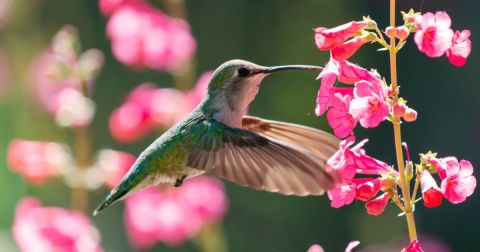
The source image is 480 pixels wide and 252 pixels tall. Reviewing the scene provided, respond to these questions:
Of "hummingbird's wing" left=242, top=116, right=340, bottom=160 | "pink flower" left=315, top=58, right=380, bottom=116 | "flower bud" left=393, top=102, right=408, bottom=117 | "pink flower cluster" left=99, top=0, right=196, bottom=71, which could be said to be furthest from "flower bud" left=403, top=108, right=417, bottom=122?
"pink flower cluster" left=99, top=0, right=196, bottom=71

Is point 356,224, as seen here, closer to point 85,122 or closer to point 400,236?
point 400,236

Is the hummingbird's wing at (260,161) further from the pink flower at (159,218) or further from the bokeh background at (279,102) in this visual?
the bokeh background at (279,102)

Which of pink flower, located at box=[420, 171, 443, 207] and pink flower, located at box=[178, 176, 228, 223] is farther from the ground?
pink flower, located at box=[420, 171, 443, 207]

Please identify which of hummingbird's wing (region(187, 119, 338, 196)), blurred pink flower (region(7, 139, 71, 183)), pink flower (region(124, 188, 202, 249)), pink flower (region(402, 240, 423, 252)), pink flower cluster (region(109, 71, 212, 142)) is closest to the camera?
pink flower (region(402, 240, 423, 252))

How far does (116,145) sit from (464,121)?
2.04m

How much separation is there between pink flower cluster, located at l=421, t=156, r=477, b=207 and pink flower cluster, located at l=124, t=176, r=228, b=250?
151cm

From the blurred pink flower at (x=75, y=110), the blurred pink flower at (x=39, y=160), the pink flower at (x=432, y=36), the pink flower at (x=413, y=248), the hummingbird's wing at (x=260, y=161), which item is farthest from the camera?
the blurred pink flower at (x=39, y=160)

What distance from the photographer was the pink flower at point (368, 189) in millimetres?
1599

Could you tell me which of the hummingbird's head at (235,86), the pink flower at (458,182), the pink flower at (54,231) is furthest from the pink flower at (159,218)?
the pink flower at (458,182)

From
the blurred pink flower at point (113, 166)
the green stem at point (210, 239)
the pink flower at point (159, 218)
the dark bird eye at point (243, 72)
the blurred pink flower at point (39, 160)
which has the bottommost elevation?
the green stem at point (210, 239)

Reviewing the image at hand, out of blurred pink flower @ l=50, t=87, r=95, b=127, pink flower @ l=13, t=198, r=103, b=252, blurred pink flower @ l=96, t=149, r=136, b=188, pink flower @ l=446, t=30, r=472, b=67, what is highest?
pink flower @ l=446, t=30, r=472, b=67

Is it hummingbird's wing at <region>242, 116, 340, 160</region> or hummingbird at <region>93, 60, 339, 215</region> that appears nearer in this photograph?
hummingbird at <region>93, 60, 339, 215</region>

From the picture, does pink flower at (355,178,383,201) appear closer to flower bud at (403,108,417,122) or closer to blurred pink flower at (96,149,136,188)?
flower bud at (403,108,417,122)

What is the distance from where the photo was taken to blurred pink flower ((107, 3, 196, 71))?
3.15 metres
